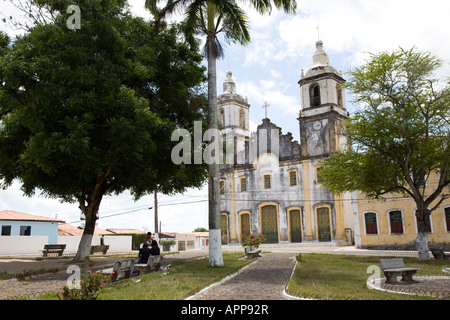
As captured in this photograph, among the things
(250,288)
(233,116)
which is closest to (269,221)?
(233,116)

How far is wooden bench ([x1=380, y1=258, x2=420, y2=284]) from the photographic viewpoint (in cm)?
893

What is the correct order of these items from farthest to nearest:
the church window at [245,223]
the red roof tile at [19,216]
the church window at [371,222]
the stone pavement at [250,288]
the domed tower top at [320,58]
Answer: the church window at [245,223] → the domed tower top at [320,58] → the red roof tile at [19,216] → the church window at [371,222] → the stone pavement at [250,288]

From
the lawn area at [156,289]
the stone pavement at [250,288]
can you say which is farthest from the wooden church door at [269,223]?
the lawn area at [156,289]

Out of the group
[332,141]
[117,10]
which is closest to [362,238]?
[332,141]

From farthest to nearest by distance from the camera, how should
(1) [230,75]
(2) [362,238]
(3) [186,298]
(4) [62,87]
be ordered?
(1) [230,75] < (2) [362,238] < (4) [62,87] < (3) [186,298]

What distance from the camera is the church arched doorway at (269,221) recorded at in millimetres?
34281

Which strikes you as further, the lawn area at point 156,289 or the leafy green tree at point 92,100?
the leafy green tree at point 92,100

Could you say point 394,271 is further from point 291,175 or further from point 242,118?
point 242,118

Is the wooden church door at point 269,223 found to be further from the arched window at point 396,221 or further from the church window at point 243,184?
the arched window at point 396,221

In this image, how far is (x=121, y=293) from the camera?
7047 millimetres

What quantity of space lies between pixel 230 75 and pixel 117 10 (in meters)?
27.0

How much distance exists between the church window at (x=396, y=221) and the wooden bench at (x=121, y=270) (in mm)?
21574

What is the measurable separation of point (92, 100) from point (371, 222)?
2174 cm
